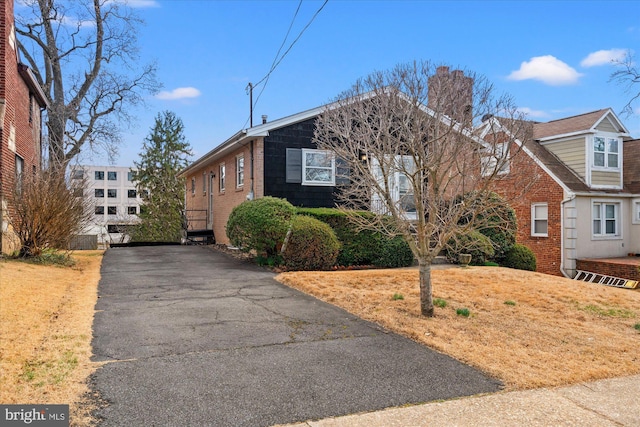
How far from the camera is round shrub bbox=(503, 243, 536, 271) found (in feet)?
51.3

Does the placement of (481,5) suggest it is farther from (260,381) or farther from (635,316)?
(260,381)

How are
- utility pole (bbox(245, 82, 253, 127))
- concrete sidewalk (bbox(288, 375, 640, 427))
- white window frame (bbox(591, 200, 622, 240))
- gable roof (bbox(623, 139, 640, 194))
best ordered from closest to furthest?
concrete sidewalk (bbox(288, 375, 640, 427)), white window frame (bbox(591, 200, 622, 240)), gable roof (bbox(623, 139, 640, 194)), utility pole (bbox(245, 82, 253, 127))

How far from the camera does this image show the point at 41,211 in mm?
11602

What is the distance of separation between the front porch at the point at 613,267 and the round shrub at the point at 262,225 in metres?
12.5

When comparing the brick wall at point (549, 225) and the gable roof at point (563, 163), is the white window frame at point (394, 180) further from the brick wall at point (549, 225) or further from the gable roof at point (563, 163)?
the gable roof at point (563, 163)

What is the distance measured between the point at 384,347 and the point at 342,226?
26.8 ft

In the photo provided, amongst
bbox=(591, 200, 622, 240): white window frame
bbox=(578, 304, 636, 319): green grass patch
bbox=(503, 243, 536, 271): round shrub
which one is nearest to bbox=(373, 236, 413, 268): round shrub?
bbox=(503, 243, 536, 271): round shrub

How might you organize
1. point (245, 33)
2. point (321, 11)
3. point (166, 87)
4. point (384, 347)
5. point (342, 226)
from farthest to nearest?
point (166, 87), point (245, 33), point (342, 226), point (321, 11), point (384, 347)

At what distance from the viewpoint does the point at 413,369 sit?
4.94 meters

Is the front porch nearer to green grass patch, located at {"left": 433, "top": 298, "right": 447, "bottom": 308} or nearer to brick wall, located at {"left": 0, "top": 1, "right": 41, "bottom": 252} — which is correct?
green grass patch, located at {"left": 433, "top": 298, "right": 447, "bottom": 308}

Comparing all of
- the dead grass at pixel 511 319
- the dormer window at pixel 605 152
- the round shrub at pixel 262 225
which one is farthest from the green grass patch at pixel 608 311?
the dormer window at pixel 605 152

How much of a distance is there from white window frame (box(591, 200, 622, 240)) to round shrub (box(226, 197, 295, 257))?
13707 mm

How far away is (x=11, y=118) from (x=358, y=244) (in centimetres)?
1046

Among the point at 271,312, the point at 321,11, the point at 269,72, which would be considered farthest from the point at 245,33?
the point at 271,312
